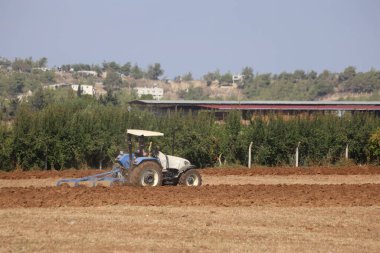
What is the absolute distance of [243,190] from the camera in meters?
24.3

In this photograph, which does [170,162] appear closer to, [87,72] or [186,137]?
[186,137]

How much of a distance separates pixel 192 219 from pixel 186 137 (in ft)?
66.2

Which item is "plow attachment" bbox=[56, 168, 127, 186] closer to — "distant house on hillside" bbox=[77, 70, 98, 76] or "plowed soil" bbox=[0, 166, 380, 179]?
"plowed soil" bbox=[0, 166, 380, 179]

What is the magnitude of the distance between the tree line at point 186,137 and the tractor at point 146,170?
8.04 meters

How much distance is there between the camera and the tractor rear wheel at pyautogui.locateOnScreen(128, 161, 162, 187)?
23.8m

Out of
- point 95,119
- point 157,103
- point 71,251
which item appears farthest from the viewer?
point 157,103

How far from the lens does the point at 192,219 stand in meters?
18.2

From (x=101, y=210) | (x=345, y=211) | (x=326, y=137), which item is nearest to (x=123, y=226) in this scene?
(x=101, y=210)

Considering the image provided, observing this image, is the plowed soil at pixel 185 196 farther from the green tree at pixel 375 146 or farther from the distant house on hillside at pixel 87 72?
the distant house on hillside at pixel 87 72

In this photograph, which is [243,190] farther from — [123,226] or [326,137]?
[326,137]

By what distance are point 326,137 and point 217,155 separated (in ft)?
20.1

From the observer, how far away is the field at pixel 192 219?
14945 mm

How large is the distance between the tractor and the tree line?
804 cm

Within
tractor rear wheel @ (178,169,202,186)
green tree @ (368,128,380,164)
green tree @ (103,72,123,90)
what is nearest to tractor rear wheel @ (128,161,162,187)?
tractor rear wheel @ (178,169,202,186)
